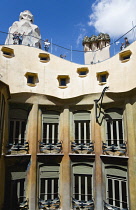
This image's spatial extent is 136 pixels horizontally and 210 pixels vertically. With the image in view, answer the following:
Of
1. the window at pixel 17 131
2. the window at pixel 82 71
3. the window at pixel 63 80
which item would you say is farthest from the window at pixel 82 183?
the window at pixel 82 71

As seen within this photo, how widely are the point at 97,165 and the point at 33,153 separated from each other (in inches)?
221

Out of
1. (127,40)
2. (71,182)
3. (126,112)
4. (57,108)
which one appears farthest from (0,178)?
(127,40)

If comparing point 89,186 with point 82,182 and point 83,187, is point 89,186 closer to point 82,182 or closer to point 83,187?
point 83,187

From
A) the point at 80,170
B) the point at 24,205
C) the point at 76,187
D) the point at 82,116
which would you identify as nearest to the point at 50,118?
the point at 82,116

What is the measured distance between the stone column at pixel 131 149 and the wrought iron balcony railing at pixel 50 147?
6014 mm

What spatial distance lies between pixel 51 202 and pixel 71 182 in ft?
7.48

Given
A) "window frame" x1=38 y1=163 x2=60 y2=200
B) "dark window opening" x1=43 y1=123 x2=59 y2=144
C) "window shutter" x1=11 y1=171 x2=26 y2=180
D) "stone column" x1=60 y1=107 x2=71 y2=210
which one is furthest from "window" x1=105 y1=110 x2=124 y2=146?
"window shutter" x1=11 y1=171 x2=26 y2=180

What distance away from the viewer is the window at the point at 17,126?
50.6 ft

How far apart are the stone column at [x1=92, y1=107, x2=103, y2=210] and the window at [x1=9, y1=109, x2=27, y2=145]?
20.9 feet

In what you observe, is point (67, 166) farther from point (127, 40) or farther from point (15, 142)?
point (127, 40)

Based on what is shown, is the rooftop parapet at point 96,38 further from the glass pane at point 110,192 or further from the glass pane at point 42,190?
the glass pane at point 42,190

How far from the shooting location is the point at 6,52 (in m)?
17.0

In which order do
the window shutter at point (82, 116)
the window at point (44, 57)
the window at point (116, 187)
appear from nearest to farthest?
the window at point (116, 187)
the window shutter at point (82, 116)
the window at point (44, 57)

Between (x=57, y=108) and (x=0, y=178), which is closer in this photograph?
(x=0, y=178)
